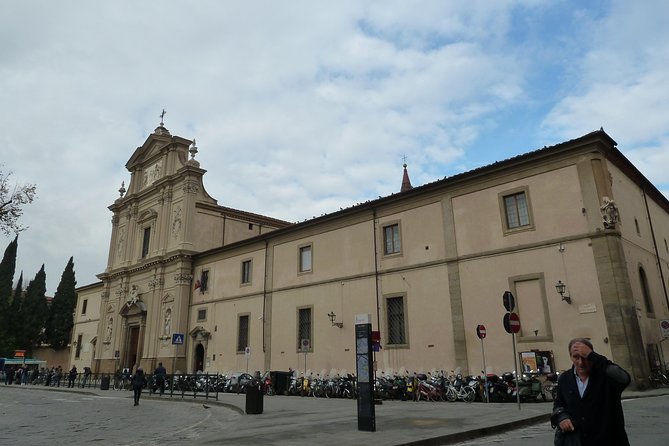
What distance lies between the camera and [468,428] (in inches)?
371

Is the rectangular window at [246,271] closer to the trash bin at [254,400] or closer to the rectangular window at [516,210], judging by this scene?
the rectangular window at [516,210]

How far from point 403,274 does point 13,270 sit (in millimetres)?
59143

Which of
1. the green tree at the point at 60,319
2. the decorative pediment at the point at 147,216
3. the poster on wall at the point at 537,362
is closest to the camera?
the poster on wall at the point at 537,362

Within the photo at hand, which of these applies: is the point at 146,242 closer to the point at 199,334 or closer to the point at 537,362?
the point at 199,334

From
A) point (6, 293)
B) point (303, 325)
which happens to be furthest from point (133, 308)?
point (6, 293)

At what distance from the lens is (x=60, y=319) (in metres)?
59.8

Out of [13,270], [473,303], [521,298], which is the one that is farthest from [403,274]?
[13,270]

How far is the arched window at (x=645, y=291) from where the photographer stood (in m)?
18.9

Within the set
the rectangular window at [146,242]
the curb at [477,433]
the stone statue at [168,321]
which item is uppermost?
the rectangular window at [146,242]

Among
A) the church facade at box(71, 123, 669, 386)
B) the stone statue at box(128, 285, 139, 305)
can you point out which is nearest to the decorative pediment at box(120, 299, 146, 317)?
the stone statue at box(128, 285, 139, 305)

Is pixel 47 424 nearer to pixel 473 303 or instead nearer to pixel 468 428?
pixel 468 428

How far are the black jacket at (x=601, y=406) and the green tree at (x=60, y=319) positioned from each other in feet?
211

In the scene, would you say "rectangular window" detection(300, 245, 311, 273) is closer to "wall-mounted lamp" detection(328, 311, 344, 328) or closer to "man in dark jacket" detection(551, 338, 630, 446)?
"wall-mounted lamp" detection(328, 311, 344, 328)

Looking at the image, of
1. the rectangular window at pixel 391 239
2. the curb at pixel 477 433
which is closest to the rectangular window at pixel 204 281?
the rectangular window at pixel 391 239
